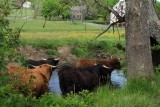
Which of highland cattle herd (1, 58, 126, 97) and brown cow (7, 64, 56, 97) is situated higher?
brown cow (7, 64, 56, 97)

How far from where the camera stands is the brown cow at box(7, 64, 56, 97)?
9414 millimetres

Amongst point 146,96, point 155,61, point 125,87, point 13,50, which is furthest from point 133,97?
point 155,61

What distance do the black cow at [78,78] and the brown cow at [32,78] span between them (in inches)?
23.4

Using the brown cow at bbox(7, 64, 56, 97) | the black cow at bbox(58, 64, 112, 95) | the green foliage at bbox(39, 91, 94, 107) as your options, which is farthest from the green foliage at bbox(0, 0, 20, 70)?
the black cow at bbox(58, 64, 112, 95)

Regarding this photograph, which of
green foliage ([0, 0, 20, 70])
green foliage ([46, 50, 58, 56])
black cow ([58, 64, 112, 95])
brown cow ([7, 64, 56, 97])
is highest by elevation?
green foliage ([0, 0, 20, 70])

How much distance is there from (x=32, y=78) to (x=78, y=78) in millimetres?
5232

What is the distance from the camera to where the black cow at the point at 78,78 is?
1493cm

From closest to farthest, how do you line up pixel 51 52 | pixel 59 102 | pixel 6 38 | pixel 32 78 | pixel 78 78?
pixel 6 38 → pixel 59 102 → pixel 32 78 → pixel 78 78 → pixel 51 52

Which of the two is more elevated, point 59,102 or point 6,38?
point 6,38

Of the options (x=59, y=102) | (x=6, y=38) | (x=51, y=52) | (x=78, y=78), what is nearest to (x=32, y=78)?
(x=59, y=102)

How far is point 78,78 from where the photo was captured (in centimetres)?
1540

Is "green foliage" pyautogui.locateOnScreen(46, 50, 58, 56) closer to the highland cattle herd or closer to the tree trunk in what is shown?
the highland cattle herd

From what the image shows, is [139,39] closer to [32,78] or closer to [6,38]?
[32,78]

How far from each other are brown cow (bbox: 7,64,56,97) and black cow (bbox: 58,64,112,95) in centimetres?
60
